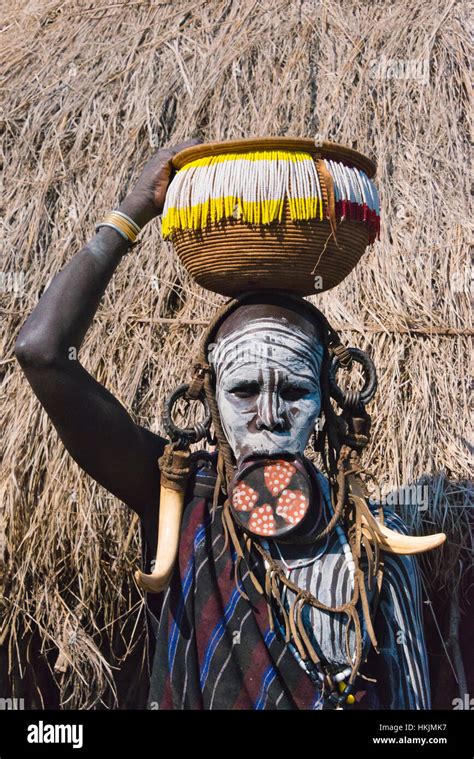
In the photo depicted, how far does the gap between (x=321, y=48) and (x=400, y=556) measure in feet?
8.74

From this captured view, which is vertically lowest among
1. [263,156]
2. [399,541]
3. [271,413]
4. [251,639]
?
[251,639]

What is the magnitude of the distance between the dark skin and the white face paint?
0.75ft

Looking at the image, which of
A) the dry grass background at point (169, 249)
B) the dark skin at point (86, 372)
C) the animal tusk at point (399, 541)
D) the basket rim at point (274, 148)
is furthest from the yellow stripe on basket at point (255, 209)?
the dry grass background at point (169, 249)

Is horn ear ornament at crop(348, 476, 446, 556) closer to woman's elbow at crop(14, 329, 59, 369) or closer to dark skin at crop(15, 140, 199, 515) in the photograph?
dark skin at crop(15, 140, 199, 515)

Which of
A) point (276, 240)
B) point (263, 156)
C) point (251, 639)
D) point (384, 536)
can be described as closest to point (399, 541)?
point (384, 536)

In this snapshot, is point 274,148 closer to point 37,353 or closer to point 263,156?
point 263,156

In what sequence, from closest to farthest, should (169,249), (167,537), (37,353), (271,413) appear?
(37,353), (271,413), (167,537), (169,249)

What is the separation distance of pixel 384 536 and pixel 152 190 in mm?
949

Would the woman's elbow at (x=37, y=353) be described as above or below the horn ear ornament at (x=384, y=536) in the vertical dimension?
above

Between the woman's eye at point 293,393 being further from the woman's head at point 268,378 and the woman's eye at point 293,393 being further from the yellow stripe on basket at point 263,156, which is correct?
the yellow stripe on basket at point 263,156

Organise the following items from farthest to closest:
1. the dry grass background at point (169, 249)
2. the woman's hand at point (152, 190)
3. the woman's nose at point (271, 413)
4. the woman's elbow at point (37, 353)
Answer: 1. the dry grass background at point (169, 249)
2. the woman's hand at point (152, 190)
3. the woman's nose at point (271, 413)
4. the woman's elbow at point (37, 353)

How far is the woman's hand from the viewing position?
2.28 m

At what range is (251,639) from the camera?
222cm

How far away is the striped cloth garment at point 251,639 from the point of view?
2.20 metres
